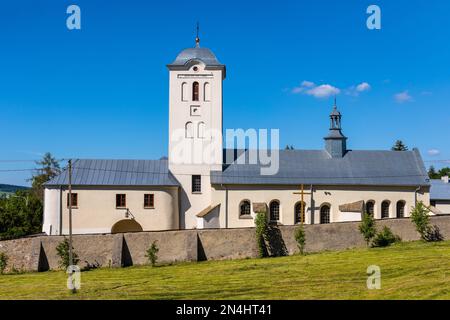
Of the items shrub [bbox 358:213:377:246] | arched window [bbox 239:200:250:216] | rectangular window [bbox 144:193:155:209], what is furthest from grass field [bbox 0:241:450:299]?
rectangular window [bbox 144:193:155:209]

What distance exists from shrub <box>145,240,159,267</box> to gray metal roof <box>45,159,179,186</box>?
8242 millimetres

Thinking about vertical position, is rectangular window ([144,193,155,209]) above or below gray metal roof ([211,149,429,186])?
below

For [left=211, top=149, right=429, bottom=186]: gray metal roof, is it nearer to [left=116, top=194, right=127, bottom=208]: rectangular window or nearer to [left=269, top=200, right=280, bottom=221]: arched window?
[left=269, top=200, right=280, bottom=221]: arched window

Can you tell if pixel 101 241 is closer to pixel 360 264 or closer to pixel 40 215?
pixel 360 264

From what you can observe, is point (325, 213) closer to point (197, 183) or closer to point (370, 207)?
point (370, 207)

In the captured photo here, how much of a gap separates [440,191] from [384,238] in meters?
19.3

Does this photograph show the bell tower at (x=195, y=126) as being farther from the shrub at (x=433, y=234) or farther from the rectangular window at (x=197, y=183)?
the shrub at (x=433, y=234)

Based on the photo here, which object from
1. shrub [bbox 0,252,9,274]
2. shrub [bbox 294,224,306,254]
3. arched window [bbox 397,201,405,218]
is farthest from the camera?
arched window [bbox 397,201,405,218]

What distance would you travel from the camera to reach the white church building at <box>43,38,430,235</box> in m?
39.1

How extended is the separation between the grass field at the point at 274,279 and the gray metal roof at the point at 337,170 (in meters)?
8.75

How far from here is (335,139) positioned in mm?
43000

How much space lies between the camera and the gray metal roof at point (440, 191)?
162 ft

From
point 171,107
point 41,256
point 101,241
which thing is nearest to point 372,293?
point 101,241

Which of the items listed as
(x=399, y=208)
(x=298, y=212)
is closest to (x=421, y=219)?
(x=399, y=208)
